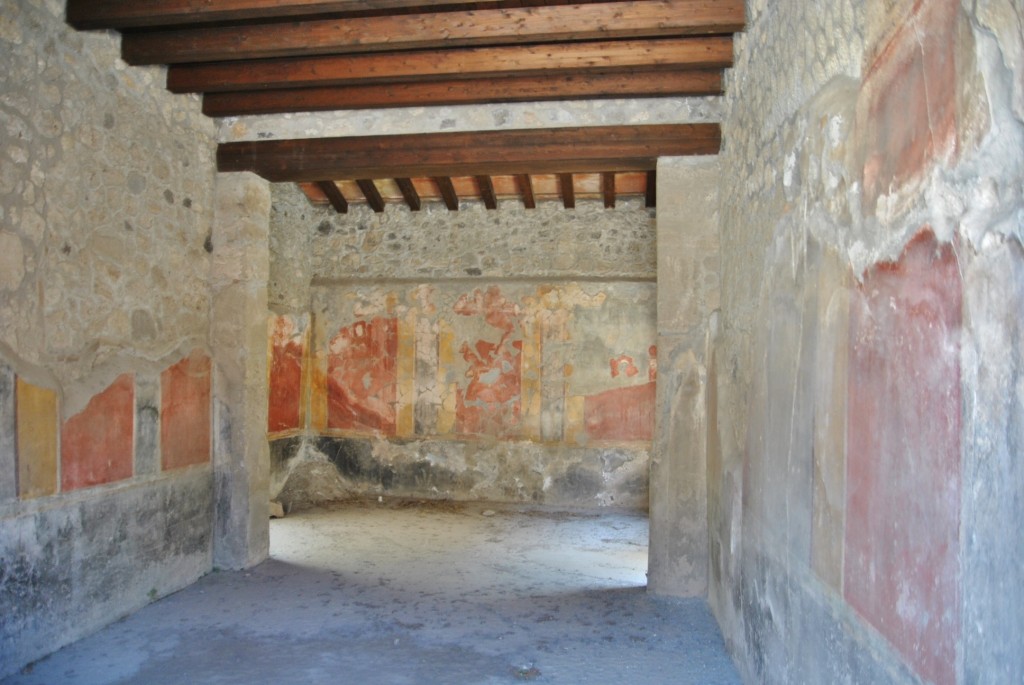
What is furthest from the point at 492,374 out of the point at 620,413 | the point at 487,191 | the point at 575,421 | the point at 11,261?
the point at 11,261

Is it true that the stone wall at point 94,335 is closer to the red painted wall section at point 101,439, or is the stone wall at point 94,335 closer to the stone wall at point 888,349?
the red painted wall section at point 101,439

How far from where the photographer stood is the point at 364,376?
834 cm

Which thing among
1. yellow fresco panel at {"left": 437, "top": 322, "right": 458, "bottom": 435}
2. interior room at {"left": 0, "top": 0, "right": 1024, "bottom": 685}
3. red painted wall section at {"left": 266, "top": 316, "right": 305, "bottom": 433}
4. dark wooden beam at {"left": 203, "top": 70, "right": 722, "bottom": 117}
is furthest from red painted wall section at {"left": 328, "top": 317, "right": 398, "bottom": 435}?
dark wooden beam at {"left": 203, "top": 70, "right": 722, "bottom": 117}

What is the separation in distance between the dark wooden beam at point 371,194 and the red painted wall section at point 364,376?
4.37 ft

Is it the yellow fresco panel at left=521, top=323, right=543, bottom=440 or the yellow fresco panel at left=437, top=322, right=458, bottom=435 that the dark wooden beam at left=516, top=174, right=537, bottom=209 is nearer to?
the yellow fresco panel at left=521, top=323, right=543, bottom=440

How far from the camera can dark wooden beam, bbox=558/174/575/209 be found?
23.9 ft

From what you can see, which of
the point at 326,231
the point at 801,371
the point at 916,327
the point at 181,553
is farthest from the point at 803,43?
the point at 326,231

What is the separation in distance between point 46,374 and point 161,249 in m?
1.19

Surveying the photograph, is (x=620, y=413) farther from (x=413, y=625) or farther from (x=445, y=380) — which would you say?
(x=413, y=625)

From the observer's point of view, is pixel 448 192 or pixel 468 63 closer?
pixel 468 63

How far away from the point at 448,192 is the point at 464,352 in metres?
1.85

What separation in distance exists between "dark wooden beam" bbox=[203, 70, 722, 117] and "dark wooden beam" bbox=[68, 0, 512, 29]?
2.38 ft

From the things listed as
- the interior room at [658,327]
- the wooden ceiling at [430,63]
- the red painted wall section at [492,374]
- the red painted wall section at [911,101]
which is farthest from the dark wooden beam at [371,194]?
the red painted wall section at [911,101]

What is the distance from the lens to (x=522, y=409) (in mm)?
7984
